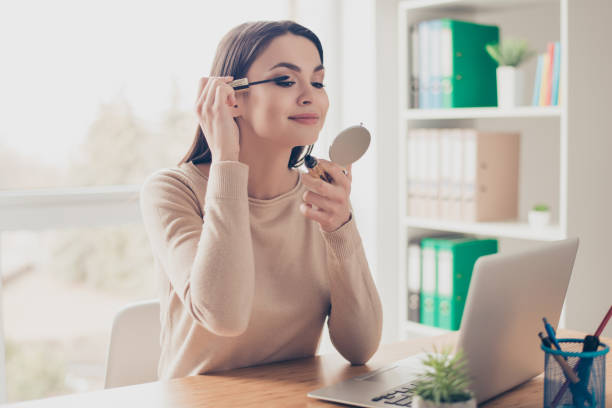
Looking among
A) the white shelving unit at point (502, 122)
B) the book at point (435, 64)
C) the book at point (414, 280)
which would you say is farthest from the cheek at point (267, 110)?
the book at point (414, 280)

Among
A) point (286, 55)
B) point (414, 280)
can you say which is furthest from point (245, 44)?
point (414, 280)

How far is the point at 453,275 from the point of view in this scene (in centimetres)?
265

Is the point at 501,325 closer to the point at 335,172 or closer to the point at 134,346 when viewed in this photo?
the point at 335,172

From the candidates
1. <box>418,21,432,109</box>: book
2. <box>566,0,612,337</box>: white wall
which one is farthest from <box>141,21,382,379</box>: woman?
<box>418,21,432,109</box>: book

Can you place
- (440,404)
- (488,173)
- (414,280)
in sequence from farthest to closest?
(414,280) → (488,173) → (440,404)

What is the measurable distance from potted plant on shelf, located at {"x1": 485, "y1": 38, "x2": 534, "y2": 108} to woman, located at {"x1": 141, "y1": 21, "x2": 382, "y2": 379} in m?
1.18

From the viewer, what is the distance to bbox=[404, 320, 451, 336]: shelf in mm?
2712

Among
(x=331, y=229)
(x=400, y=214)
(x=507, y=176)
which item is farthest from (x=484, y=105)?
(x=331, y=229)

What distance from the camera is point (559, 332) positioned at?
1536mm

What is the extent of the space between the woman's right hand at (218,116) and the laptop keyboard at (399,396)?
523 millimetres

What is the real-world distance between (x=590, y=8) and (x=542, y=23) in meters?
0.51

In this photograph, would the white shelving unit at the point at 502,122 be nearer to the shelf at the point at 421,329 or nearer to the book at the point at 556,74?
the shelf at the point at 421,329

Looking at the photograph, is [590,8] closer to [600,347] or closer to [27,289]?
[600,347]

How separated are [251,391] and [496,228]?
60.3 inches
